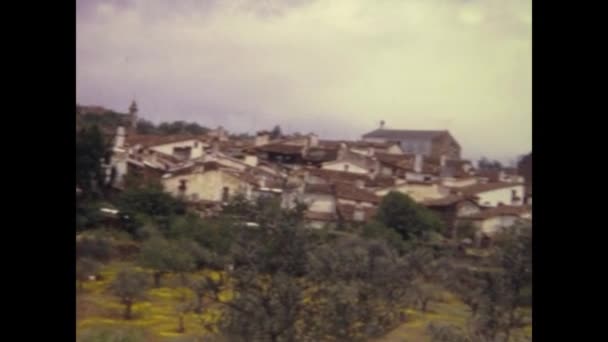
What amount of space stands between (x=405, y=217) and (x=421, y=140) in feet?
1.01

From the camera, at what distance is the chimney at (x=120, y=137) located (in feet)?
8.57

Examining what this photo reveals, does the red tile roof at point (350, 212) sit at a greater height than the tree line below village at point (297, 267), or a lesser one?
greater

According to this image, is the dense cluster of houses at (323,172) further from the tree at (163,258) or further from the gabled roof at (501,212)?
the tree at (163,258)

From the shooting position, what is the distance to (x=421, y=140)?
2.55 m

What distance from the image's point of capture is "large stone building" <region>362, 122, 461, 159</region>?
8.25 ft

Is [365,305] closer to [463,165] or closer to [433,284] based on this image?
[433,284]

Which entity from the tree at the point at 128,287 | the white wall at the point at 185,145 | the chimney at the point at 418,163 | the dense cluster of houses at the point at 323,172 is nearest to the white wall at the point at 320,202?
the dense cluster of houses at the point at 323,172

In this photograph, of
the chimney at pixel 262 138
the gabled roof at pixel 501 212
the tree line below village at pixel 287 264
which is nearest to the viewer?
the gabled roof at pixel 501 212

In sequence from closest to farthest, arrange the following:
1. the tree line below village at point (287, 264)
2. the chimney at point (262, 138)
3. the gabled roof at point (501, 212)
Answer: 1. the gabled roof at point (501, 212)
2. the tree line below village at point (287, 264)
3. the chimney at point (262, 138)

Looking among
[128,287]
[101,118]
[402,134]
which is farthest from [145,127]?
[402,134]

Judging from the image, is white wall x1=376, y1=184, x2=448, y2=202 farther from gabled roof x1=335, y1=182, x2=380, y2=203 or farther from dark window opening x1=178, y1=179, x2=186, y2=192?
dark window opening x1=178, y1=179, x2=186, y2=192

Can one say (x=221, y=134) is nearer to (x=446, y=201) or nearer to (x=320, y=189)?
(x=320, y=189)
